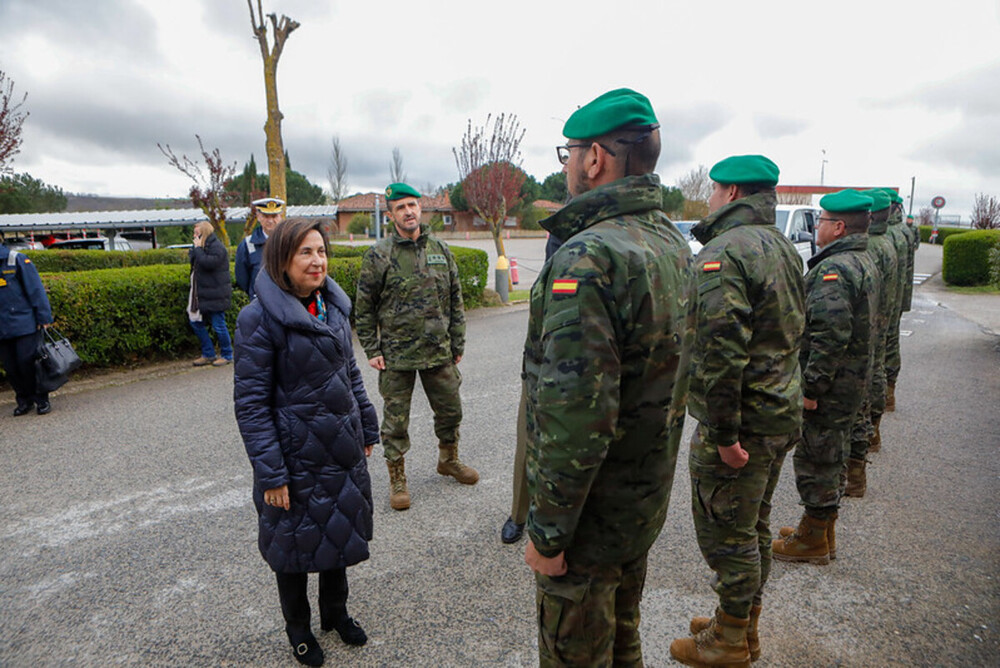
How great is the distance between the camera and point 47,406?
590 centimetres

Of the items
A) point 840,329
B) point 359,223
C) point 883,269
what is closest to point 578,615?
point 840,329

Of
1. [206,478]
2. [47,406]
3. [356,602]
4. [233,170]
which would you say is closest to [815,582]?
[356,602]

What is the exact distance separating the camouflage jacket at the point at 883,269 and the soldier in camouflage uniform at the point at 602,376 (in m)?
3.28

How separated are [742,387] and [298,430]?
1.84 meters

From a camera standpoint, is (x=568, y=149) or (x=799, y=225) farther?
(x=799, y=225)

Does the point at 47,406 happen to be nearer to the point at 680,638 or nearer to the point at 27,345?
the point at 27,345

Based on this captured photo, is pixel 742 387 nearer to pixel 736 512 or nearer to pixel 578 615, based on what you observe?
pixel 736 512

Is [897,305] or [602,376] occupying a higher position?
[602,376]

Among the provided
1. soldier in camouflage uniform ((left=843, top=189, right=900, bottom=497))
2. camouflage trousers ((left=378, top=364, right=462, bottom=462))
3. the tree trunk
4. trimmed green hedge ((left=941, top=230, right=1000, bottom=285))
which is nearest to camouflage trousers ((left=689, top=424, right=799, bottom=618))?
soldier in camouflage uniform ((left=843, top=189, right=900, bottom=497))

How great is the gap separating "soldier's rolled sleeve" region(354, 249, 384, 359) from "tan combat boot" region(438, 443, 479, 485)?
89 cm

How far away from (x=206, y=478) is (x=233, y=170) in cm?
1677

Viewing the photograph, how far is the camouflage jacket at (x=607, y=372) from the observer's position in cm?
152

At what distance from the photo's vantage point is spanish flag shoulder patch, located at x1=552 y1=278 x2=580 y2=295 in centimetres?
153

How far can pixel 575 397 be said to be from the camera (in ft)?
4.93
